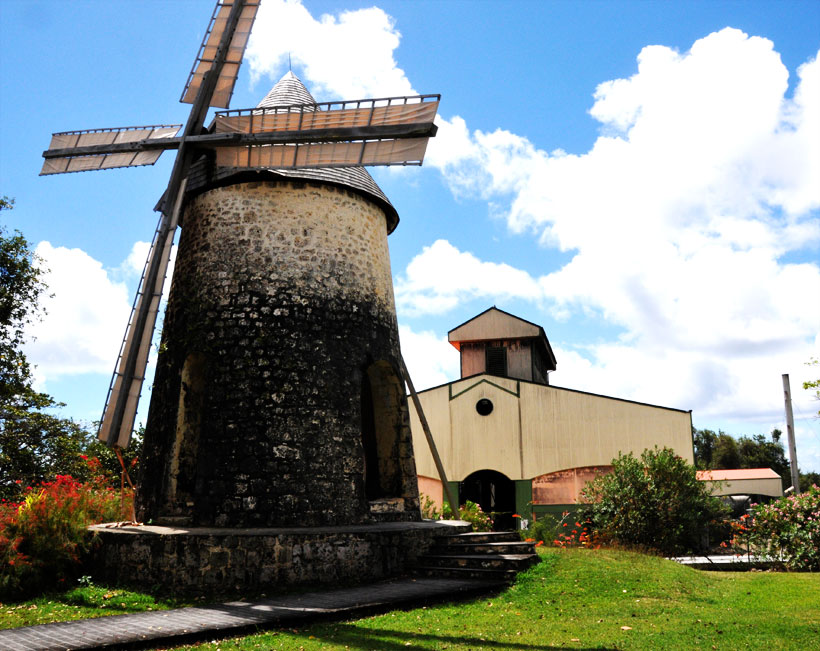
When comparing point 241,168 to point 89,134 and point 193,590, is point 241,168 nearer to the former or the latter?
point 89,134

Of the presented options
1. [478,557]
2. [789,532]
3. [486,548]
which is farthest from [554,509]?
[478,557]

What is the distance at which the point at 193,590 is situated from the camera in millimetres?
9508

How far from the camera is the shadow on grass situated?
6676mm

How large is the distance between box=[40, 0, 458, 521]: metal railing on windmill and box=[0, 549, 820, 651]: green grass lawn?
375 centimetres

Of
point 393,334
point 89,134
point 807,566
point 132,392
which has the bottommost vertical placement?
point 807,566

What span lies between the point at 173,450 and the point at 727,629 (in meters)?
8.79

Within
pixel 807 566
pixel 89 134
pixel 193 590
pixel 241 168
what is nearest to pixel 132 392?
pixel 193 590

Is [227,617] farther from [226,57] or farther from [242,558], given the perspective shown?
[226,57]

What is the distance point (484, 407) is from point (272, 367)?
1049cm

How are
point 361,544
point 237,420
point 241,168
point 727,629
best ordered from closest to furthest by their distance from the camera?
point 727,629, point 361,544, point 237,420, point 241,168

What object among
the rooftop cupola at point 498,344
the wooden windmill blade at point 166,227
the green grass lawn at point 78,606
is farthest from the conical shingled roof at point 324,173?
the rooftop cupola at point 498,344

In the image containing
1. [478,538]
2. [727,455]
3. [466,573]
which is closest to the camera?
[466,573]

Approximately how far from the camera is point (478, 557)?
10508mm

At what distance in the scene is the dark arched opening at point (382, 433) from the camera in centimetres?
1322
